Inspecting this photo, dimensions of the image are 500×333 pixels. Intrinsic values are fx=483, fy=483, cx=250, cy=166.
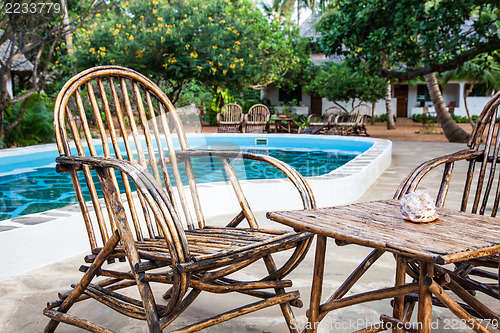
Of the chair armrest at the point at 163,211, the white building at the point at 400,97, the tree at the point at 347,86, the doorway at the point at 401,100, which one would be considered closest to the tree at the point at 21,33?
the chair armrest at the point at 163,211

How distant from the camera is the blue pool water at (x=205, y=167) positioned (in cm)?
496

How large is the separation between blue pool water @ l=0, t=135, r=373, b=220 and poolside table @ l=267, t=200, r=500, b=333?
4.31ft

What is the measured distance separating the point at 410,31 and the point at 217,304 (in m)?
7.40

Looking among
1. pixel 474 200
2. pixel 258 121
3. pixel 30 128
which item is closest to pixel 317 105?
pixel 258 121

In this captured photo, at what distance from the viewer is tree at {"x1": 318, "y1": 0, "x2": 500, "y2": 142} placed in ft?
25.6

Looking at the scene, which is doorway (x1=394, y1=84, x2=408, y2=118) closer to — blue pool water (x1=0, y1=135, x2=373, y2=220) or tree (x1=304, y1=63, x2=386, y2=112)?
tree (x1=304, y1=63, x2=386, y2=112)

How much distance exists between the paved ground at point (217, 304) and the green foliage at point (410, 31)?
20.5 ft

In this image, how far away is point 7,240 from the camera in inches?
94.2

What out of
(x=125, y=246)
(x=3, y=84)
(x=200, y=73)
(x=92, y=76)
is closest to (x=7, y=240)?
(x=92, y=76)

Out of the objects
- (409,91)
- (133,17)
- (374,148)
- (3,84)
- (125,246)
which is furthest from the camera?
(409,91)

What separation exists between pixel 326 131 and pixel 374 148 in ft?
15.8

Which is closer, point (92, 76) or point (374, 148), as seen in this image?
point (92, 76)

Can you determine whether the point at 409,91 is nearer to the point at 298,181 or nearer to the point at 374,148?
the point at 374,148

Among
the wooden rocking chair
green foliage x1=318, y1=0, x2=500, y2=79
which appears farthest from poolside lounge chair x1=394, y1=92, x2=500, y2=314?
green foliage x1=318, y1=0, x2=500, y2=79
